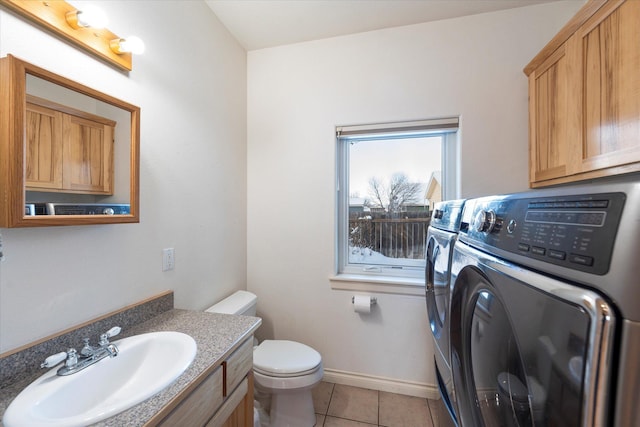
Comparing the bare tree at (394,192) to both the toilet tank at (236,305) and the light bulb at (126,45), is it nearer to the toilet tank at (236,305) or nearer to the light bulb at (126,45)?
the toilet tank at (236,305)

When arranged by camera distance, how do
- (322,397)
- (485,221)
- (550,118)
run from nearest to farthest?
(485,221), (550,118), (322,397)

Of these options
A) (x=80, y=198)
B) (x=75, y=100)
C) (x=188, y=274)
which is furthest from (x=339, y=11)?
(x=188, y=274)

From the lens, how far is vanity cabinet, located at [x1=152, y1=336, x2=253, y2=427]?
0.75 meters

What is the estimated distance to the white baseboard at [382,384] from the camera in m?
1.82

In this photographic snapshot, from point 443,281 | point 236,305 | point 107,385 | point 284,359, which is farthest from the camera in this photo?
point 236,305

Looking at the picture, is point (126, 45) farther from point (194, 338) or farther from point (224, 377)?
point (224, 377)

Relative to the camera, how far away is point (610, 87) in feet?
3.42

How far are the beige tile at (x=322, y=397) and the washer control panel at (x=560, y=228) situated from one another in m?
1.67

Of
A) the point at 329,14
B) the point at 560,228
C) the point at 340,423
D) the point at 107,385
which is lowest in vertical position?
the point at 340,423

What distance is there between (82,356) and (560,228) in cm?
135

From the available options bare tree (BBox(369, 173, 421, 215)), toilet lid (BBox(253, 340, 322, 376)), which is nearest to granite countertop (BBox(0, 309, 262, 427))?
toilet lid (BBox(253, 340, 322, 376))

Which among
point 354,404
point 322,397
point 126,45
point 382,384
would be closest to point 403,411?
point 382,384

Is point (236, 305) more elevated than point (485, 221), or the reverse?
point (485, 221)

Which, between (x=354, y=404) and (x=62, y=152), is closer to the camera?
(x=62, y=152)
